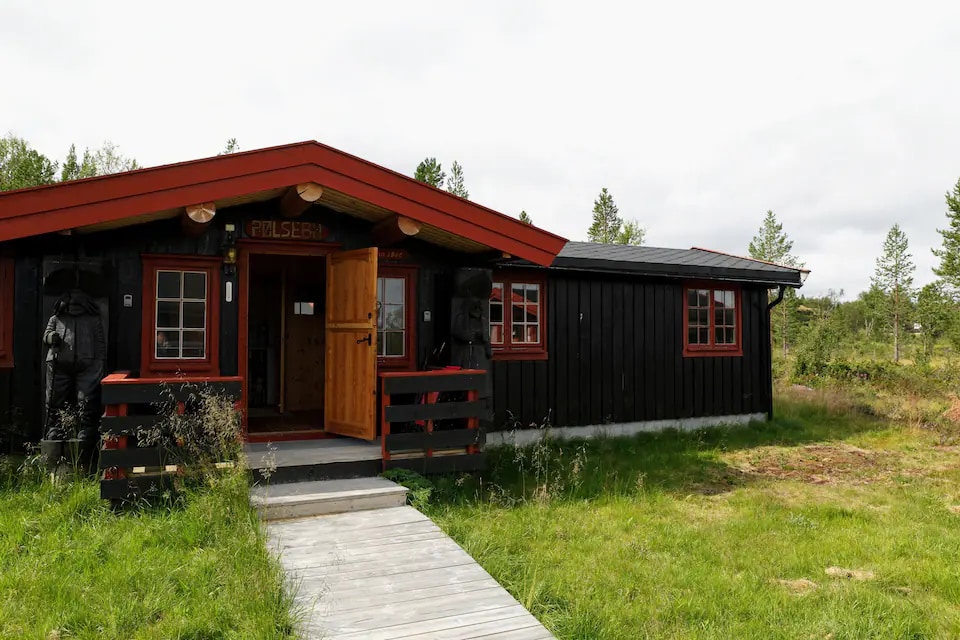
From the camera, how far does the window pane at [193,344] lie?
233 inches

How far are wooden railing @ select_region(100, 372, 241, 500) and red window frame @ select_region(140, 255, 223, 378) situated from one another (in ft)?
3.27

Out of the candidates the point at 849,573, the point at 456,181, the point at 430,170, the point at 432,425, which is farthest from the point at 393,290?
the point at 456,181

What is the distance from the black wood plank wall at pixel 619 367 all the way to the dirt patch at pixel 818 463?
4.57 feet

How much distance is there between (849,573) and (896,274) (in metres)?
33.5

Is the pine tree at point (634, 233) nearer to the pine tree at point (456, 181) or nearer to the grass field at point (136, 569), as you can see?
the pine tree at point (456, 181)

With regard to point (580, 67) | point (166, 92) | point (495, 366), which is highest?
point (166, 92)

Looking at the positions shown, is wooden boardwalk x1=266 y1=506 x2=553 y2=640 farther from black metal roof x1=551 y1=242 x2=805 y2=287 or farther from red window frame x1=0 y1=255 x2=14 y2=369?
black metal roof x1=551 y1=242 x2=805 y2=287

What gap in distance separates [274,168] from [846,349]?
3644 centimetres

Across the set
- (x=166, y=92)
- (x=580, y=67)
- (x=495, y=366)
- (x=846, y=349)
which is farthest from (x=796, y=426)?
(x=166, y=92)

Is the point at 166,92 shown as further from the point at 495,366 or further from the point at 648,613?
the point at 648,613

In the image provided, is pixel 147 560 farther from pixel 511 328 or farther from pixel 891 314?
pixel 891 314

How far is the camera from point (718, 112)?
11.3m

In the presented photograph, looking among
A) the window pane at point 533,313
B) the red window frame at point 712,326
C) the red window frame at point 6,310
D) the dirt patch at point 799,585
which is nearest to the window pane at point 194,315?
the red window frame at point 6,310

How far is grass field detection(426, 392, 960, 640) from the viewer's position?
3.35 meters
